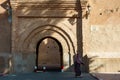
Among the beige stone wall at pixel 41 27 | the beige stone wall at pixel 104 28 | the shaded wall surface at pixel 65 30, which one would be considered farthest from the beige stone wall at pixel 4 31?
the beige stone wall at pixel 104 28

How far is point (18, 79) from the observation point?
23.1 meters

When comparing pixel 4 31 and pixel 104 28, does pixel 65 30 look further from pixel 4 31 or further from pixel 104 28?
pixel 4 31

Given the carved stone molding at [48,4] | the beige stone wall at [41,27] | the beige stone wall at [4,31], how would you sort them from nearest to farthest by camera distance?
1. the carved stone molding at [48,4]
2. the beige stone wall at [41,27]
3. the beige stone wall at [4,31]

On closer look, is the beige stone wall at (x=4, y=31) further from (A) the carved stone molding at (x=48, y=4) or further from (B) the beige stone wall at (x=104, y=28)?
(B) the beige stone wall at (x=104, y=28)

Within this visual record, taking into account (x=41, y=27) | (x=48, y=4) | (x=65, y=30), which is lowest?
(x=65, y=30)

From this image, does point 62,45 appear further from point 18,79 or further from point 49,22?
point 18,79

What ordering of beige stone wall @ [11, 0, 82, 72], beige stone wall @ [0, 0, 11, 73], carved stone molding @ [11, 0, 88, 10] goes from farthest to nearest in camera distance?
beige stone wall @ [0, 0, 11, 73]
beige stone wall @ [11, 0, 82, 72]
carved stone molding @ [11, 0, 88, 10]

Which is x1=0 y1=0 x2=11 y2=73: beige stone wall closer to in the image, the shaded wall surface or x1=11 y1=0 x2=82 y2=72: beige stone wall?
the shaded wall surface

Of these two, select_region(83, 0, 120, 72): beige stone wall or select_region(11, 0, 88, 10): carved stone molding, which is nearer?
select_region(11, 0, 88, 10): carved stone molding

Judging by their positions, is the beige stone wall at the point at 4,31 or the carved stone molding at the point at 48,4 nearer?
the carved stone molding at the point at 48,4

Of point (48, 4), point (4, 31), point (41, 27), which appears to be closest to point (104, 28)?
point (48, 4)

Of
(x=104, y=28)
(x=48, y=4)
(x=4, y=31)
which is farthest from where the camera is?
(x=104, y=28)

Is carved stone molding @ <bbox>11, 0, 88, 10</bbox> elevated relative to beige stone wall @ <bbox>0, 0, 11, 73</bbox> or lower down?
elevated

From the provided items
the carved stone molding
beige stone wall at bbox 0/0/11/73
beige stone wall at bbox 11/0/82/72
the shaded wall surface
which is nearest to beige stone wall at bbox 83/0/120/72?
the shaded wall surface
